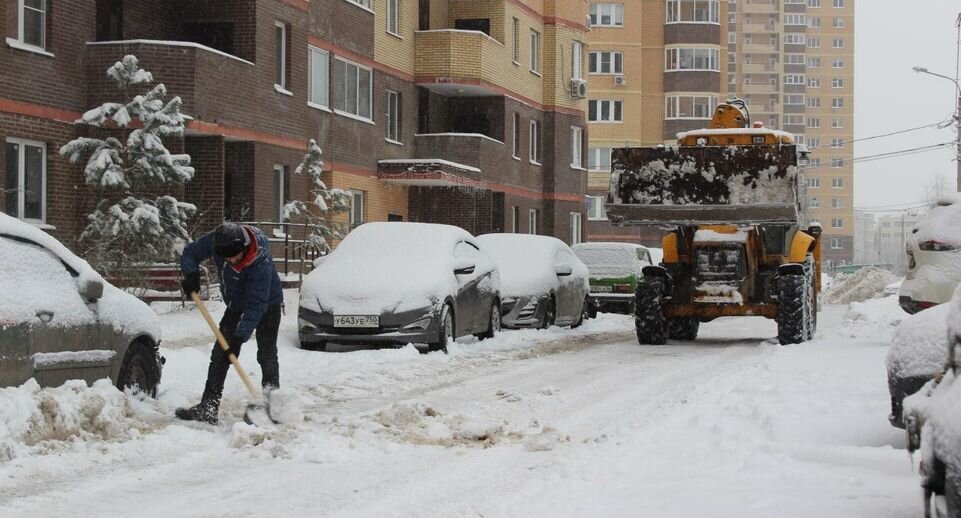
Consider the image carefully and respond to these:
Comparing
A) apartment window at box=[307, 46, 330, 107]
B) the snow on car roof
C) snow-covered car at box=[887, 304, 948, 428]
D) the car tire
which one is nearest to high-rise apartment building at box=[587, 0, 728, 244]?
apartment window at box=[307, 46, 330, 107]

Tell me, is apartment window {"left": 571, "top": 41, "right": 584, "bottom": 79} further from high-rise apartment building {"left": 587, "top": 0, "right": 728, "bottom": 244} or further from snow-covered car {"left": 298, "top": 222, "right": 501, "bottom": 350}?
snow-covered car {"left": 298, "top": 222, "right": 501, "bottom": 350}

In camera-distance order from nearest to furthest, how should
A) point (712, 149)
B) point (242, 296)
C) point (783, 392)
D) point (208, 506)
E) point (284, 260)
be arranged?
point (208, 506)
point (242, 296)
point (783, 392)
point (712, 149)
point (284, 260)

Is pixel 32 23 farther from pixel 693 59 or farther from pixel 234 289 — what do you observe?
pixel 693 59

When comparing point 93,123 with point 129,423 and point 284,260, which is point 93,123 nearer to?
point 284,260

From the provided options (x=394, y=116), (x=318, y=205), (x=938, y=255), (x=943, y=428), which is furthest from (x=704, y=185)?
(x=394, y=116)

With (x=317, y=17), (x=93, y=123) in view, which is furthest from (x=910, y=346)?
(x=317, y=17)

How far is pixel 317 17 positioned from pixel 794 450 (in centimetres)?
2358

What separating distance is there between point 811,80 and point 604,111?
80.0 m

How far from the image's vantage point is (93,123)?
21328 millimetres

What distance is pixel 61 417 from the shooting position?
8.64 metres

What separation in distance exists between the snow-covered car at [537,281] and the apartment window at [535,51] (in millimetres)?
21598

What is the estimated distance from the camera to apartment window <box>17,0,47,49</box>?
21.5m

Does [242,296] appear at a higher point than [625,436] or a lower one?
higher

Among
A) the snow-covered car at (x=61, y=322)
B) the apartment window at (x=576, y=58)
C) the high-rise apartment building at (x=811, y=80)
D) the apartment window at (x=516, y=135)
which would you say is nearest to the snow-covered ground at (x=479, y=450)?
the snow-covered car at (x=61, y=322)
